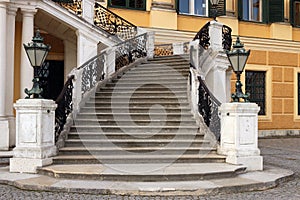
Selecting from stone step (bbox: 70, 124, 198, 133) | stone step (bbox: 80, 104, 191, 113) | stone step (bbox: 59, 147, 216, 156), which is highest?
stone step (bbox: 80, 104, 191, 113)

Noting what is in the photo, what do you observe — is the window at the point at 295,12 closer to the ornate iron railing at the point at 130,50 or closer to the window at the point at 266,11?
the window at the point at 266,11

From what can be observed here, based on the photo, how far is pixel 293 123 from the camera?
65.7ft

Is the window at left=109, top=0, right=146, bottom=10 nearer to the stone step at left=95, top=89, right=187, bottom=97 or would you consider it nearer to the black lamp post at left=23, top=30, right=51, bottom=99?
the stone step at left=95, top=89, right=187, bottom=97

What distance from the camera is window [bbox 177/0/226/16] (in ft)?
60.0

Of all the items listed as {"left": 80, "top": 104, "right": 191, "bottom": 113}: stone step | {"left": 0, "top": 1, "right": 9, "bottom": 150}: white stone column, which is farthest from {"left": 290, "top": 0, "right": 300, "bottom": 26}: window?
{"left": 0, "top": 1, "right": 9, "bottom": 150}: white stone column

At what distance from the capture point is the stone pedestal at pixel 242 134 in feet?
28.6

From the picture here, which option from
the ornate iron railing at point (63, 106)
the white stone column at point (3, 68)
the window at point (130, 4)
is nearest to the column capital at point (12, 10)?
the white stone column at point (3, 68)

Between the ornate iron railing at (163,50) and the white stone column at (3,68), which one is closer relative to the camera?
the white stone column at (3,68)

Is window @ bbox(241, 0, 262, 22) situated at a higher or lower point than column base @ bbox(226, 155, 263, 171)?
higher

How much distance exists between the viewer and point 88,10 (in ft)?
45.7

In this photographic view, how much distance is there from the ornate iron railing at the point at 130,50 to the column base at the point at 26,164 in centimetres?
636

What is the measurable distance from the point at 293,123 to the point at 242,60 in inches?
484

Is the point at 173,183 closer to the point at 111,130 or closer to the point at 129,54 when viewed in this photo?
the point at 111,130

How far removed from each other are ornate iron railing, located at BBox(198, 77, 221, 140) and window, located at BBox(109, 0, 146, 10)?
7.19 metres
